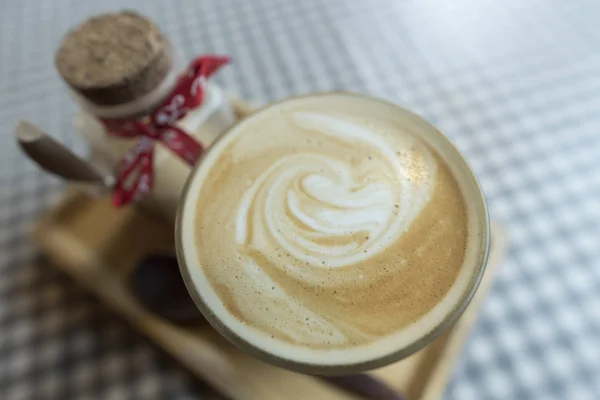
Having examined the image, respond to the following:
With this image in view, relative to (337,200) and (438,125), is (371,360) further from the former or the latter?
(438,125)

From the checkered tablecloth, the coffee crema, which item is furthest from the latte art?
the checkered tablecloth

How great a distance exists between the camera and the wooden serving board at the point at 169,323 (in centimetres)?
47

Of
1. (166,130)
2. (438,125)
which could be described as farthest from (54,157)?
(438,125)

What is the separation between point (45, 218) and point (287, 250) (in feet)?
1.21

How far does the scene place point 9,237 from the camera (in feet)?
2.09

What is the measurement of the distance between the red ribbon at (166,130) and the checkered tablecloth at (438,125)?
Result: 0.20 meters

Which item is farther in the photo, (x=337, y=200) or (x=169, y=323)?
(x=169, y=323)

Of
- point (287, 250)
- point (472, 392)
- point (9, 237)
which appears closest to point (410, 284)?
point (287, 250)

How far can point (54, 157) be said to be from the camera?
0.46 m

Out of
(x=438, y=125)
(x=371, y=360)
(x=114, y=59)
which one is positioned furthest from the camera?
(x=438, y=125)

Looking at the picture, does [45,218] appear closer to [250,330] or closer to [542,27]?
[250,330]

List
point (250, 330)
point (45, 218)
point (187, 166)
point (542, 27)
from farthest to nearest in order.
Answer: point (542, 27) → point (45, 218) → point (187, 166) → point (250, 330)

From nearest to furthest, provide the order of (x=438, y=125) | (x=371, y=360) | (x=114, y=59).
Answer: (x=371, y=360)
(x=114, y=59)
(x=438, y=125)

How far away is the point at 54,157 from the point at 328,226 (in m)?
0.27
